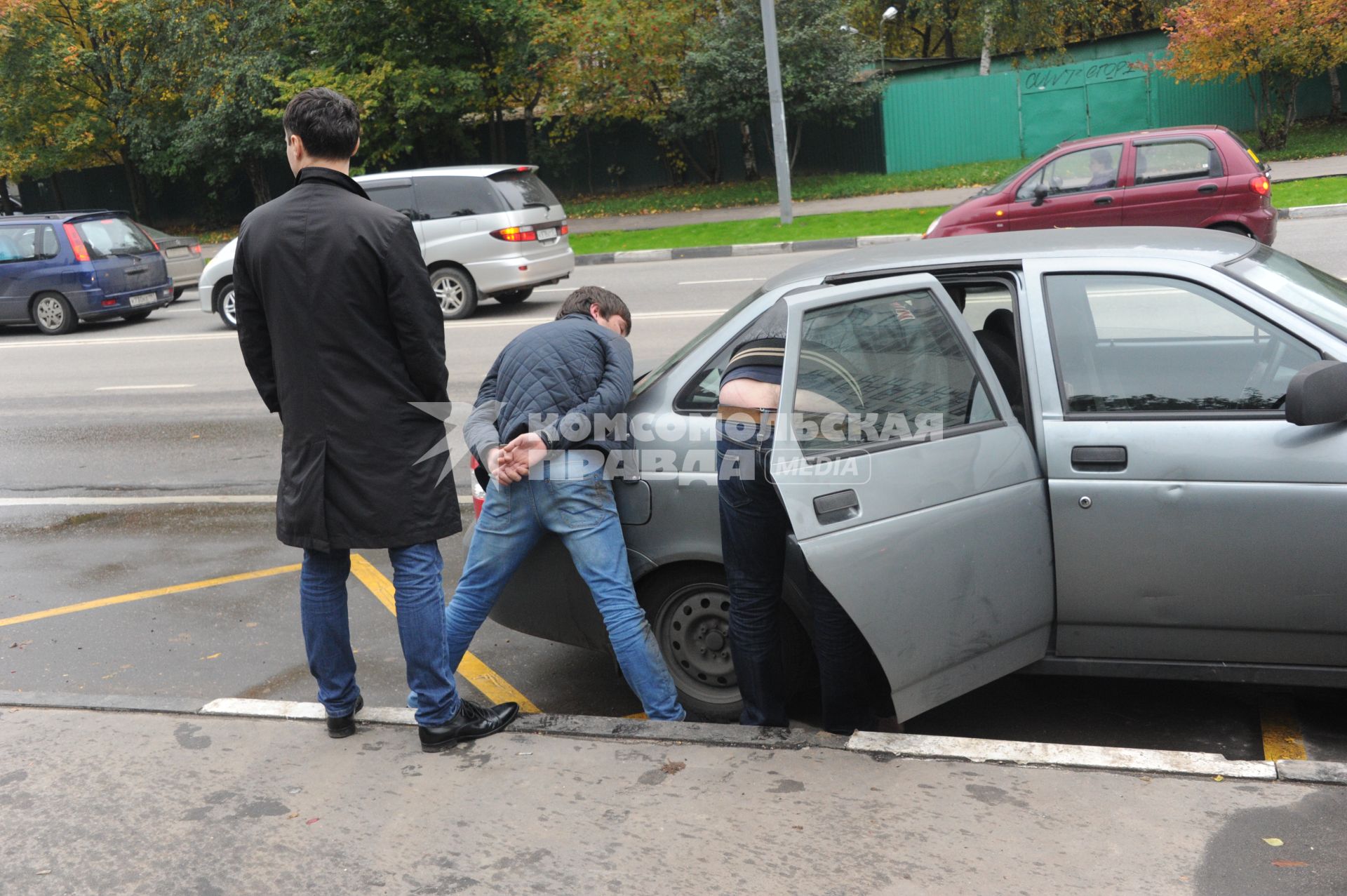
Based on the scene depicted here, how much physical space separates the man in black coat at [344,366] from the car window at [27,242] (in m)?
15.3

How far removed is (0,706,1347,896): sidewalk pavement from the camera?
2994 mm

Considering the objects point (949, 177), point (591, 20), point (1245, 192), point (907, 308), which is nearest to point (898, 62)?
point (949, 177)

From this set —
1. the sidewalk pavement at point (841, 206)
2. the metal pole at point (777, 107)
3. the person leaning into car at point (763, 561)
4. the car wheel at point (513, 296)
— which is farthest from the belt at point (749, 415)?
the sidewalk pavement at point (841, 206)

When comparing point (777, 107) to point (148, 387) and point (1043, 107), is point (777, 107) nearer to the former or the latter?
point (1043, 107)

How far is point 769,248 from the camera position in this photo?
19453mm

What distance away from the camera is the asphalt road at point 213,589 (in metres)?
4.16

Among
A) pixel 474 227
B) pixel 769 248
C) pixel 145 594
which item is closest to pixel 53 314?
pixel 474 227

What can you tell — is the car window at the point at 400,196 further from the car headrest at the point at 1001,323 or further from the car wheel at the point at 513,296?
the car headrest at the point at 1001,323

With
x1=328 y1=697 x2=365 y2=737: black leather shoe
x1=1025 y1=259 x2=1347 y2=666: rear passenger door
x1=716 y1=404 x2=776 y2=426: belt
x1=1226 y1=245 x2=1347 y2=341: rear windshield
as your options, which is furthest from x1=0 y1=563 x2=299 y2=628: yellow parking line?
x1=1226 y1=245 x2=1347 y2=341: rear windshield

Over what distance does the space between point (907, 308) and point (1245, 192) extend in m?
10.1

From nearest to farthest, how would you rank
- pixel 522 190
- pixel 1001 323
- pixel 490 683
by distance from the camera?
pixel 1001 323, pixel 490 683, pixel 522 190

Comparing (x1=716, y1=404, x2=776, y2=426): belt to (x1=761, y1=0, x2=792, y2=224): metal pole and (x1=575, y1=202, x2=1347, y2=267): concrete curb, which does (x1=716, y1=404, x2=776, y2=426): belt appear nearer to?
(x1=575, y1=202, x2=1347, y2=267): concrete curb

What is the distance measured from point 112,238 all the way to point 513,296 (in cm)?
669

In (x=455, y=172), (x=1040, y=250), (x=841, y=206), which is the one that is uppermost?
(x=455, y=172)
